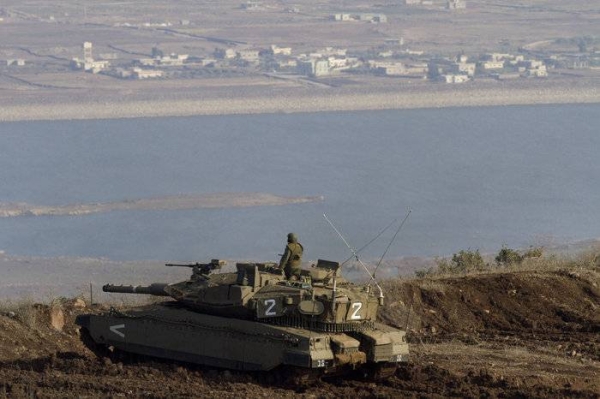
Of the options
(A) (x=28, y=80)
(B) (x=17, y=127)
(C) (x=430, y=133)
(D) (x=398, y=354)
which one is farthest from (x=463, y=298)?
(A) (x=28, y=80)

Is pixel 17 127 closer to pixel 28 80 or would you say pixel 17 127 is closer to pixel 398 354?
pixel 28 80

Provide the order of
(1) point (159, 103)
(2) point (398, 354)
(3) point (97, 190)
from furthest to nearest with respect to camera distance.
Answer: (1) point (159, 103) < (3) point (97, 190) < (2) point (398, 354)

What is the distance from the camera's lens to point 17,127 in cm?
10988

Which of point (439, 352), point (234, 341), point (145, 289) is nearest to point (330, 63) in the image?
point (439, 352)

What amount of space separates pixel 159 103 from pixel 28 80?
62.4ft

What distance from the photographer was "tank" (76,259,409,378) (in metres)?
17.9

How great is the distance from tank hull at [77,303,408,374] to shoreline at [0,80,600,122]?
97.1 m

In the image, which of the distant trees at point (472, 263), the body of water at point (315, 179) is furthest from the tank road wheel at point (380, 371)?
the body of water at point (315, 179)

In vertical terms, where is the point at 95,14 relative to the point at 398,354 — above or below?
below

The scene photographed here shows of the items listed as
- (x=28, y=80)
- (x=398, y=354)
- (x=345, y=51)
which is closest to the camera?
(x=398, y=354)

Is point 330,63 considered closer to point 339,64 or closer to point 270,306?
point 339,64

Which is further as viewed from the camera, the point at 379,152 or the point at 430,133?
the point at 430,133

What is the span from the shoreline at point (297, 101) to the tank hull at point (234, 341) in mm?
97095

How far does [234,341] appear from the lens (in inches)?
725
